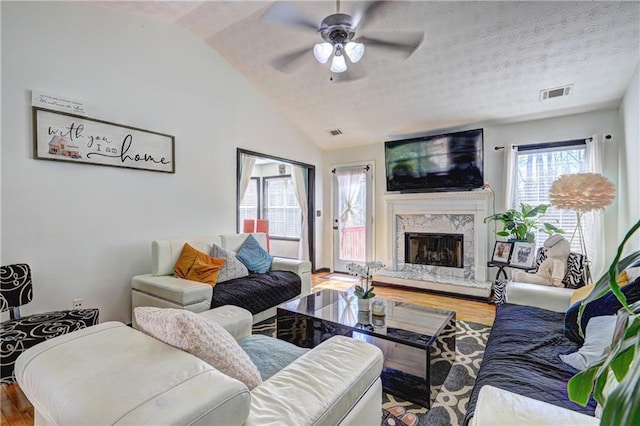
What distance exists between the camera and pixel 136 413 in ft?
2.37

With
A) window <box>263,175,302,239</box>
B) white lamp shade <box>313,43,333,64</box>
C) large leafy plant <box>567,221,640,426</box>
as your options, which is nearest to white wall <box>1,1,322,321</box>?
white lamp shade <box>313,43,333,64</box>

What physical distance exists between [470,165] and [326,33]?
2.98 meters

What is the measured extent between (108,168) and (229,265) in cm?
154

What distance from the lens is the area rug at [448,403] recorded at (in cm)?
172

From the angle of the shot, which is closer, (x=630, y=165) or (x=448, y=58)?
(x=630, y=165)

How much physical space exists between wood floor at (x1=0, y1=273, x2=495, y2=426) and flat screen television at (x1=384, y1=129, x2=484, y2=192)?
161 cm

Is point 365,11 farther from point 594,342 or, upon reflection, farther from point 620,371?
point 594,342

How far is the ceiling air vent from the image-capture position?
330cm

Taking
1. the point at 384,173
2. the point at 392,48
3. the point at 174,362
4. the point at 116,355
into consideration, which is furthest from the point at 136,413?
the point at 384,173

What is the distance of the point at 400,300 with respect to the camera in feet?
13.0

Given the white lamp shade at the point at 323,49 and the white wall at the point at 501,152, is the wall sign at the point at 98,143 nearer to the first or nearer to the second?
the white lamp shade at the point at 323,49

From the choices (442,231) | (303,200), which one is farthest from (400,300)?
(303,200)

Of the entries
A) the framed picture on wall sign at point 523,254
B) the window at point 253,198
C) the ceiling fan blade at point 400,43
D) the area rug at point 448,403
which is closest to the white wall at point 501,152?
the framed picture on wall sign at point 523,254

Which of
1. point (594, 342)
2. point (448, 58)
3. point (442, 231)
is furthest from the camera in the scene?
point (442, 231)
